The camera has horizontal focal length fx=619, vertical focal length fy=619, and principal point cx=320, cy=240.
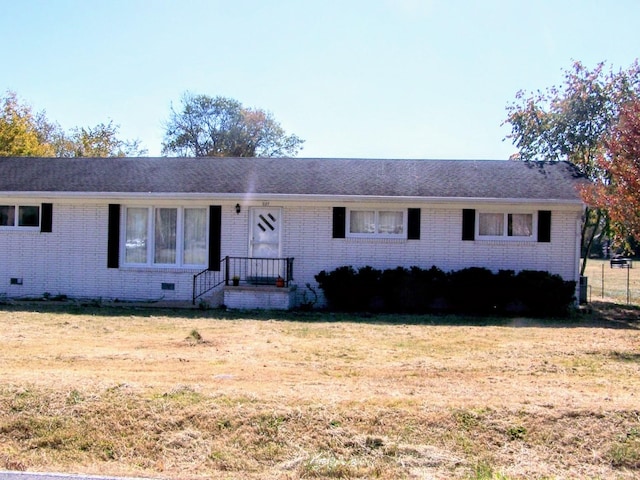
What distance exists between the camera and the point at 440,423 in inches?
220

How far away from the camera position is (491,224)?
1539 centimetres

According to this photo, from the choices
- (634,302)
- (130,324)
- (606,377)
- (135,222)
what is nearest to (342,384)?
(606,377)

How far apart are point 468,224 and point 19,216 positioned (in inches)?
457

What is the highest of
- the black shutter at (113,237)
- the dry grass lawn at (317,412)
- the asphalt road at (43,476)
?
the black shutter at (113,237)

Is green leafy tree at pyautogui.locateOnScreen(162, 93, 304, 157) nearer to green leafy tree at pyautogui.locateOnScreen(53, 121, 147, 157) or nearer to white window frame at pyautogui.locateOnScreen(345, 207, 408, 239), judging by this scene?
green leafy tree at pyautogui.locateOnScreen(53, 121, 147, 157)

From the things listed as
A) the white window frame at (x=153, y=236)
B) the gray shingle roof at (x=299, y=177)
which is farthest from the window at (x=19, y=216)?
the white window frame at (x=153, y=236)

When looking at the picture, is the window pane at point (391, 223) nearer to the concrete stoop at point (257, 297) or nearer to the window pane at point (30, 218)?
the concrete stoop at point (257, 297)

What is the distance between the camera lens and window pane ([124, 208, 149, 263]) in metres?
16.0

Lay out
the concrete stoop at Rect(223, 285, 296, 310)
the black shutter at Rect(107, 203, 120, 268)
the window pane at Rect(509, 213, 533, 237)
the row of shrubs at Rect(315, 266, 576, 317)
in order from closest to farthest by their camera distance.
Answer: the row of shrubs at Rect(315, 266, 576, 317) < the concrete stoop at Rect(223, 285, 296, 310) < the window pane at Rect(509, 213, 533, 237) < the black shutter at Rect(107, 203, 120, 268)

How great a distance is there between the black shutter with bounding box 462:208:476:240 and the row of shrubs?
1026 millimetres

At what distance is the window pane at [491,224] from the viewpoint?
604 inches

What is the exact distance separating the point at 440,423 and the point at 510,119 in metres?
21.5

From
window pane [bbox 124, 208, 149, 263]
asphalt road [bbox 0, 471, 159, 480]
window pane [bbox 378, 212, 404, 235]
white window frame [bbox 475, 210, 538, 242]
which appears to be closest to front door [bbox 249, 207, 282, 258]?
window pane [bbox 378, 212, 404, 235]

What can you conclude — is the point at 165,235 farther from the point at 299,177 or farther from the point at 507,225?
the point at 507,225
